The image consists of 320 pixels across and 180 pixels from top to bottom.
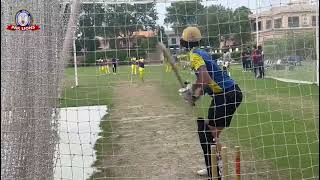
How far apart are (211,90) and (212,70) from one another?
0.66 ft

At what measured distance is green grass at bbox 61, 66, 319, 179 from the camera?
566cm

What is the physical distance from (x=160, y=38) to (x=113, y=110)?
5.66 metres

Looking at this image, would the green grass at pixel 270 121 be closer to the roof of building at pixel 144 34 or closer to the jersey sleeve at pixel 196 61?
the roof of building at pixel 144 34

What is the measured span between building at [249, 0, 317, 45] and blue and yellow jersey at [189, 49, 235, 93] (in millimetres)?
1028

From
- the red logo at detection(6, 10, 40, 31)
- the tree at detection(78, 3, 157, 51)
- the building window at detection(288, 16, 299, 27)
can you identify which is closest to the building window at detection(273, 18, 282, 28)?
the building window at detection(288, 16, 299, 27)

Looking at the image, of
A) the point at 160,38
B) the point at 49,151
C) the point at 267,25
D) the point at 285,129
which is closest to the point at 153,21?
the point at 160,38

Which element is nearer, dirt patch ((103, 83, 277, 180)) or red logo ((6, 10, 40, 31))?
red logo ((6, 10, 40, 31))

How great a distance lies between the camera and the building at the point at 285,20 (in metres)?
5.41

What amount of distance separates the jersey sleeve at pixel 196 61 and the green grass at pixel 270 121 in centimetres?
66

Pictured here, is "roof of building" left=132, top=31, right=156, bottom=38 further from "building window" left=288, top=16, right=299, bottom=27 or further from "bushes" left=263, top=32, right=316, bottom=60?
"building window" left=288, top=16, right=299, bottom=27

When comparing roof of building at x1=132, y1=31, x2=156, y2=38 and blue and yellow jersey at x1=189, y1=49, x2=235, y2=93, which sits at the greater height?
roof of building at x1=132, y1=31, x2=156, y2=38

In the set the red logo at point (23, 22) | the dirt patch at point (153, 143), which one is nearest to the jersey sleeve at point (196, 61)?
the dirt patch at point (153, 143)

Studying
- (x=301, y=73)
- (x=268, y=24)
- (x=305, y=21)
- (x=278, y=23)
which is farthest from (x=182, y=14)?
(x=301, y=73)

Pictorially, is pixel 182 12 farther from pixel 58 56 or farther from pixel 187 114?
pixel 187 114
